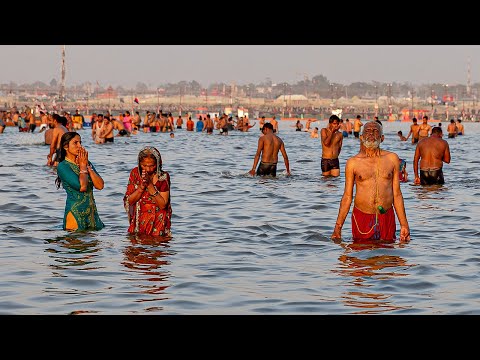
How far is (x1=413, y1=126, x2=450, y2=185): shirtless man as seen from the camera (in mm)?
17906

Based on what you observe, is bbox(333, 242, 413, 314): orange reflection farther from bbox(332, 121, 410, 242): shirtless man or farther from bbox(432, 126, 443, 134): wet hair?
bbox(432, 126, 443, 134): wet hair

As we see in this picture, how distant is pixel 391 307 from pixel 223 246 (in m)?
3.97

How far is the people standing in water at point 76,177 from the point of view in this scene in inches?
411

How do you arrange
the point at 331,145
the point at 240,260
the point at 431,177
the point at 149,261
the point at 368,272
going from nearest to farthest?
the point at 368,272 → the point at 149,261 → the point at 240,260 → the point at 431,177 → the point at 331,145

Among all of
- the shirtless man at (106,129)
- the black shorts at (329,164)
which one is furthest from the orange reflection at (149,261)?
the shirtless man at (106,129)

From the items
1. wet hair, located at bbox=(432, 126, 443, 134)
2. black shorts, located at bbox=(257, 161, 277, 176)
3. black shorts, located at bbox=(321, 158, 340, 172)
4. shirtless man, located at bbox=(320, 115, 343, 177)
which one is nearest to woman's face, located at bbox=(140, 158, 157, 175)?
wet hair, located at bbox=(432, 126, 443, 134)

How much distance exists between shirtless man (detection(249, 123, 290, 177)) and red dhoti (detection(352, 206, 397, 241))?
9158 mm

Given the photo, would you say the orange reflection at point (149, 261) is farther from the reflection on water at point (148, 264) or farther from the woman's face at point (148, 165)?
the woman's face at point (148, 165)

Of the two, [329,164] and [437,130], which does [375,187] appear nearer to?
[437,130]

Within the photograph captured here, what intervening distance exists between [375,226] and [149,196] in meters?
2.38

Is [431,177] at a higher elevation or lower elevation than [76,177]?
lower

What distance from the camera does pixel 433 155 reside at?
1814 centimetres

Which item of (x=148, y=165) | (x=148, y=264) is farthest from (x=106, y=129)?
(x=148, y=264)
